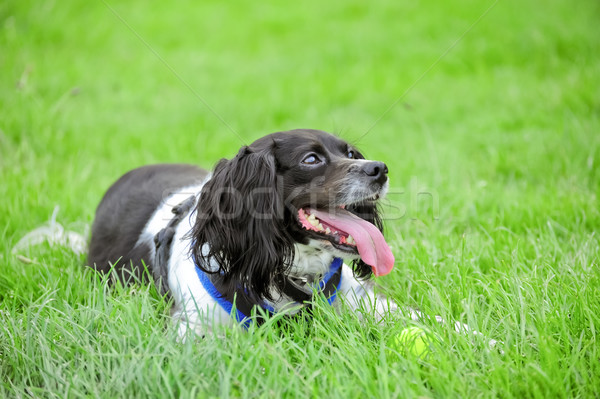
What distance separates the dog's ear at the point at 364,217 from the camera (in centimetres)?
291

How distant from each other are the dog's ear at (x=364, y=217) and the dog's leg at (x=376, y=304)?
0.17 feet

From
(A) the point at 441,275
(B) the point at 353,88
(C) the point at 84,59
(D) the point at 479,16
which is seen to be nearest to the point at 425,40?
(D) the point at 479,16

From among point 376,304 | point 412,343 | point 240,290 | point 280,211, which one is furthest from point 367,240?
point 240,290

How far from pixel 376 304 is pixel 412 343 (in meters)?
0.40

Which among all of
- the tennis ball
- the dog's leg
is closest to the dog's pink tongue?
the dog's leg

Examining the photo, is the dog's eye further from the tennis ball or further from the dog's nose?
the tennis ball

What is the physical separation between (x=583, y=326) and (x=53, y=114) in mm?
5655

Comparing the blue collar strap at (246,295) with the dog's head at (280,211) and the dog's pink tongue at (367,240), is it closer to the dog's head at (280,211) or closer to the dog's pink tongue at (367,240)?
the dog's head at (280,211)

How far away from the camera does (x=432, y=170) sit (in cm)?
482

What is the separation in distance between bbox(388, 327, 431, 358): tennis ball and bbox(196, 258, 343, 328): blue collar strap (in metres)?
0.44

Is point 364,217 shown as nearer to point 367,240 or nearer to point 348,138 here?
point 367,240

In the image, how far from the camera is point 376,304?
8.51 ft

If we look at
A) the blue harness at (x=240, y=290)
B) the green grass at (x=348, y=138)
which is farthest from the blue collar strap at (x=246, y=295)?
the green grass at (x=348, y=138)

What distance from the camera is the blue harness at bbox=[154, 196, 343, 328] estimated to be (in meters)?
2.52
